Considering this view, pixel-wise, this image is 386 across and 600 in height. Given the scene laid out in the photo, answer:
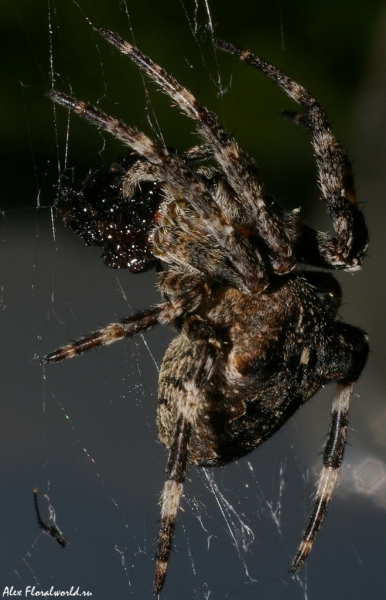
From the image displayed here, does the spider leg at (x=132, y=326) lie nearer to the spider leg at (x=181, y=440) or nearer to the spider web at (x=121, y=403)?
the spider leg at (x=181, y=440)

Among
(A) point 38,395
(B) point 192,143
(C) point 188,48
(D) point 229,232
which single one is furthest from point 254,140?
(D) point 229,232

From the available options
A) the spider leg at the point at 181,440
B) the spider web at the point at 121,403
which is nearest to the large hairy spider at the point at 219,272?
the spider leg at the point at 181,440

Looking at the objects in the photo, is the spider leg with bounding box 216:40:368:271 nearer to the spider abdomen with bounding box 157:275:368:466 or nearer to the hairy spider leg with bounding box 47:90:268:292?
the spider abdomen with bounding box 157:275:368:466

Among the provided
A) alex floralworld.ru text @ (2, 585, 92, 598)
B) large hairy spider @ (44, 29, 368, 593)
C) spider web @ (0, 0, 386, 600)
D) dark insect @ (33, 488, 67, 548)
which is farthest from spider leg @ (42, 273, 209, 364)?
Answer: alex floralworld.ru text @ (2, 585, 92, 598)

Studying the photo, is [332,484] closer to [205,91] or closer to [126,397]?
[126,397]

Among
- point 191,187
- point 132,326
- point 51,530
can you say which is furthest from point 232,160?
point 51,530

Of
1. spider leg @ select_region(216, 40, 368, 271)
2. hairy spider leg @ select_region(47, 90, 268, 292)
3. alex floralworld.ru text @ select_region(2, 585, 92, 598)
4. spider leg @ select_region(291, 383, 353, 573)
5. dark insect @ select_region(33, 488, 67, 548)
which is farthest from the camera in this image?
alex floralworld.ru text @ select_region(2, 585, 92, 598)

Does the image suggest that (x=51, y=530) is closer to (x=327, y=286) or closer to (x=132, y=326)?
(x=132, y=326)

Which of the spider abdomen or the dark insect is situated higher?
the spider abdomen
